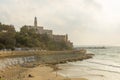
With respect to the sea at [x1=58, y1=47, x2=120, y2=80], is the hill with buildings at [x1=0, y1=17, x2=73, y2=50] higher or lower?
higher

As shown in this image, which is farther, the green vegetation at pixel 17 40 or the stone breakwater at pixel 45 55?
the green vegetation at pixel 17 40

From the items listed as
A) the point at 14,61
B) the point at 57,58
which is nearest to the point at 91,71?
the point at 14,61

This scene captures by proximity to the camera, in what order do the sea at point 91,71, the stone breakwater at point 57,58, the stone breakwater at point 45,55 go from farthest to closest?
the stone breakwater at point 57,58, the stone breakwater at point 45,55, the sea at point 91,71

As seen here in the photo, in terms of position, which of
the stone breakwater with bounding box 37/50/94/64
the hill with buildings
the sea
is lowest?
the sea

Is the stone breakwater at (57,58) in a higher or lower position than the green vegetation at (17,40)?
lower

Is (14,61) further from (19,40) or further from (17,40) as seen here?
(19,40)

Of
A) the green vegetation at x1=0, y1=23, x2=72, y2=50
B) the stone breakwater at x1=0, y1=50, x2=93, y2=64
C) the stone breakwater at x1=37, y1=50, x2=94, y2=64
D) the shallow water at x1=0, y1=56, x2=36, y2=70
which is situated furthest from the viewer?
the green vegetation at x1=0, y1=23, x2=72, y2=50

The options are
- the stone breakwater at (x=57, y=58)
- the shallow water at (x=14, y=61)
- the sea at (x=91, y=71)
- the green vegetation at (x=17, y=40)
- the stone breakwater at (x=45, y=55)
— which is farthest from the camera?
the green vegetation at (x=17, y=40)

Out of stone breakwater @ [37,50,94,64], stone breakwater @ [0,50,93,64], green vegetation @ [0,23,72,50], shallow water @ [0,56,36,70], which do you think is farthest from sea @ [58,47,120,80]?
green vegetation @ [0,23,72,50]

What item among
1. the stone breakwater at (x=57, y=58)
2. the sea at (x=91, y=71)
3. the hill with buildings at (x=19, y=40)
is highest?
the hill with buildings at (x=19, y=40)

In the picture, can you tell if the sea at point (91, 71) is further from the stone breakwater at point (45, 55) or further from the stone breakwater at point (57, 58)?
the stone breakwater at point (45, 55)

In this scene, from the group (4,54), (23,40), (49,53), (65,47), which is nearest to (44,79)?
(4,54)

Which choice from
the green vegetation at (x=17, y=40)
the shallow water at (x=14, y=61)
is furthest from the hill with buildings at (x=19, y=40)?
the shallow water at (x=14, y=61)

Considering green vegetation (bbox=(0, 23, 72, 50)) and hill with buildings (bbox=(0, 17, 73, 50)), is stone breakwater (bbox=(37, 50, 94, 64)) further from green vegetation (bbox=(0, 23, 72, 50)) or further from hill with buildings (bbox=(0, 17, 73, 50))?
green vegetation (bbox=(0, 23, 72, 50))
